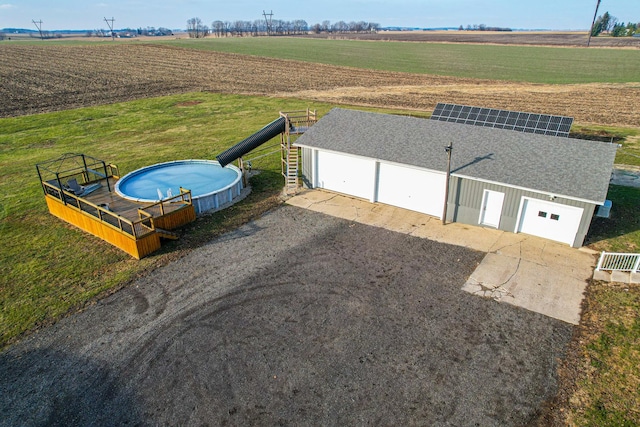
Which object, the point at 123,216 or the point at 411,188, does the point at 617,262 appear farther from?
the point at 123,216

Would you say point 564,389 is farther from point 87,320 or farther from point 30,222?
point 30,222

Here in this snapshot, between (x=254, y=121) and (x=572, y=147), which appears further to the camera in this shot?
(x=254, y=121)

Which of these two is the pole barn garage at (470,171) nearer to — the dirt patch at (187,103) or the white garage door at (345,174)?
the white garage door at (345,174)

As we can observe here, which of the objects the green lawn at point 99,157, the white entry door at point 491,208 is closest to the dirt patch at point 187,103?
the green lawn at point 99,157

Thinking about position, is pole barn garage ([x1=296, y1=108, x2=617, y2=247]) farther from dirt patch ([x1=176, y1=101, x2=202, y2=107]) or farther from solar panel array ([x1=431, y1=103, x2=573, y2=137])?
dirt patch ([x1=176, y1=101, x2=202, y2=107])

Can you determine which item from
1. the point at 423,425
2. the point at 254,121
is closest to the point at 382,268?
the point at 423,425

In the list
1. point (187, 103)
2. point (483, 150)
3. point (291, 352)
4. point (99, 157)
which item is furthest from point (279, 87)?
point (291, 352)
